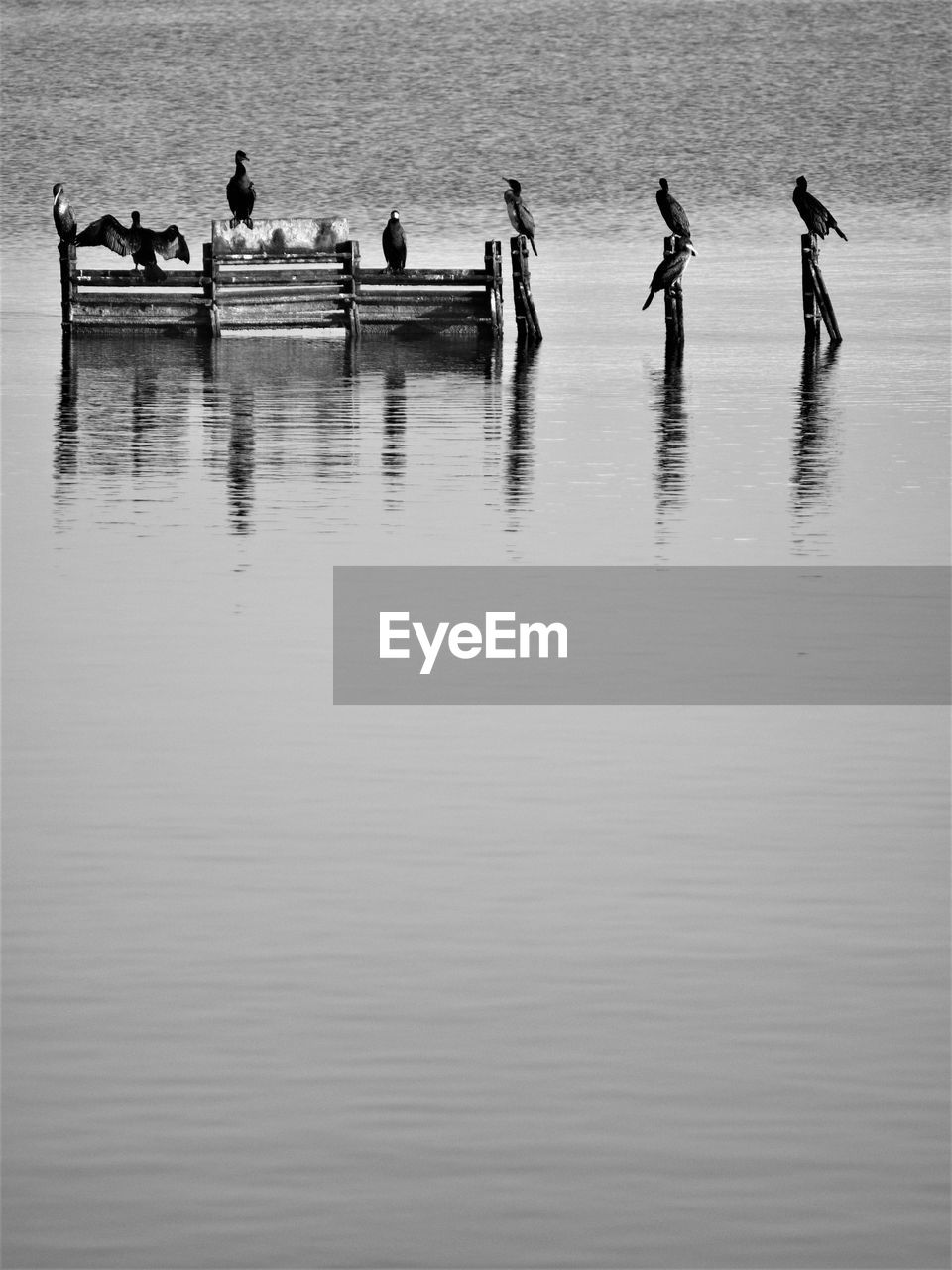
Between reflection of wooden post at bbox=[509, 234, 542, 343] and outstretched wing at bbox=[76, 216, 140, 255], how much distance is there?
4449 millimetres

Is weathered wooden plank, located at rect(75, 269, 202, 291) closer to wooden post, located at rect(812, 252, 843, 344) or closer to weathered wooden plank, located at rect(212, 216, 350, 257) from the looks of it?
weathered wooden plank, located at rect(212, 216, 350, 257)

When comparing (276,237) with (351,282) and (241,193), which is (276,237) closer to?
(351,282)

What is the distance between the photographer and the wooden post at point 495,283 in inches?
1272

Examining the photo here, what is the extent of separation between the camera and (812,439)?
74.0ft

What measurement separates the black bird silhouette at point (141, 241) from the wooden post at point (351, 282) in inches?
72.4

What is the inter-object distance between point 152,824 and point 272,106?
9975 centimetres

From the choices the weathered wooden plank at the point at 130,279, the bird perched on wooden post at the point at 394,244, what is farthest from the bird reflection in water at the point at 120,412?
the bird perched on wooden post at the point at 394,244

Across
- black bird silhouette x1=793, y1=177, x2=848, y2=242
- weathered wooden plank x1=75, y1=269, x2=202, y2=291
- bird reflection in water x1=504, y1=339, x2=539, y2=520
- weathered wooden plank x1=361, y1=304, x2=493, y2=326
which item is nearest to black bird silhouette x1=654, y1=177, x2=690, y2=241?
black bird silhouette x1=793, y1=177, x2=848, y2=242

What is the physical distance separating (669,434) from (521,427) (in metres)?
1.34

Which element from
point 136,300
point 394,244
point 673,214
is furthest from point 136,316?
point 673,214

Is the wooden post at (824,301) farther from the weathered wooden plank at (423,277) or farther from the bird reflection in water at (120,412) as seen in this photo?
the bird reflection in water at (120,412)

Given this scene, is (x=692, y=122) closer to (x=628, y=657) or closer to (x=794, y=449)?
(x=794, y=449)

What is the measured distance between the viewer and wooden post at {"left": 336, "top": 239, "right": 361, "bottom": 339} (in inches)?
1296

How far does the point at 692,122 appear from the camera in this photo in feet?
330
